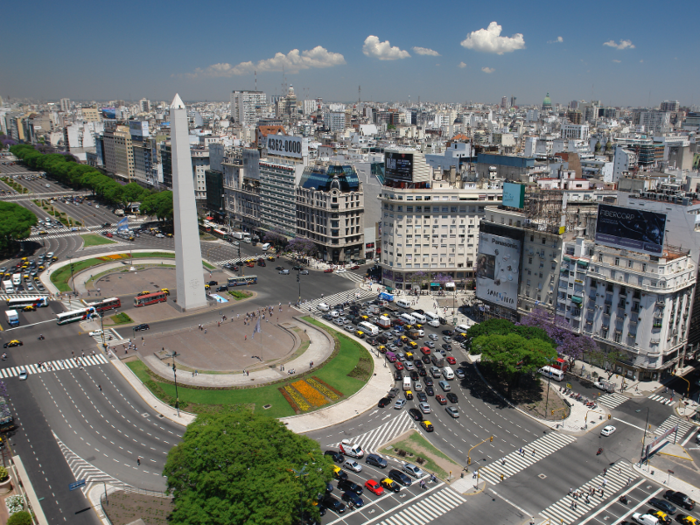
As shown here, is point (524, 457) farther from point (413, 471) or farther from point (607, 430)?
point (413, 471)

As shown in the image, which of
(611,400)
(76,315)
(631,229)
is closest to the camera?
(611,400)

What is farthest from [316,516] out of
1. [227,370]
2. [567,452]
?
[227,370]

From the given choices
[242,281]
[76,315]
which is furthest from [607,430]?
[76,315]

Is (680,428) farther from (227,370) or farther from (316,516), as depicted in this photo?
(227,370)

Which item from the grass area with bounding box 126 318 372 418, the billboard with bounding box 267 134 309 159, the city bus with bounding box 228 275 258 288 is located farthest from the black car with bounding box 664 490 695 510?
the billboard with bounding box 267 134 309 159

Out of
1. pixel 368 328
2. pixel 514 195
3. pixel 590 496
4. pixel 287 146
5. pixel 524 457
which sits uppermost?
pixel 287 146

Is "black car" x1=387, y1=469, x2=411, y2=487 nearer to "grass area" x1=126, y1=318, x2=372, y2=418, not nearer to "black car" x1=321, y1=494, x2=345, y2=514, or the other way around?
"black car" x1=321, y1=494, x2=345, y2=514

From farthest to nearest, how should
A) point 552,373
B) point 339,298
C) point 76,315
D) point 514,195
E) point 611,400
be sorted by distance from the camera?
point 339,298 → point 76,315 → point 514,195 → point 552,373 → point 611,400
